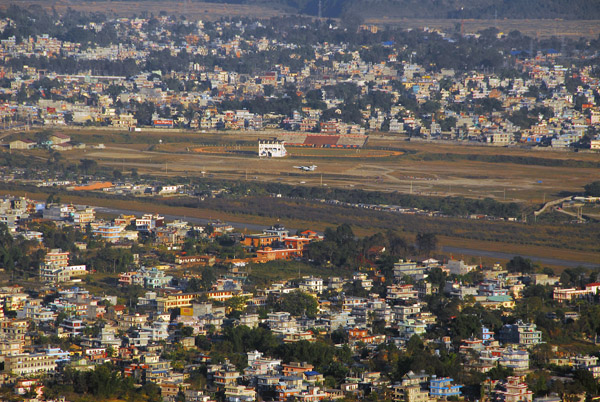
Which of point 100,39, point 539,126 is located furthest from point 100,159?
point 100,39

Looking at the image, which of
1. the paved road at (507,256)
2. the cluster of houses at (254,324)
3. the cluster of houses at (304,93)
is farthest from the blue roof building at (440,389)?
the cluster of houses at (304,93)

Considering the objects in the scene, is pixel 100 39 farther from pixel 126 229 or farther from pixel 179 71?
pixel 126 229

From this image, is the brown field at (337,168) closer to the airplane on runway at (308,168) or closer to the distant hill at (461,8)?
the airplane on runway at (308,168)

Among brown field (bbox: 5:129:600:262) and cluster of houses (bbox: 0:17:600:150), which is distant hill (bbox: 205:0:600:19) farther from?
brown field (bbox: 5:129:600:262)

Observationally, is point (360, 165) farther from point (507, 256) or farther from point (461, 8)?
point (461, 8)

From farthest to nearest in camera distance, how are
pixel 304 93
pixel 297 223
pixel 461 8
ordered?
pixel 461 8 → pixel 304 93 → pixel 297 223

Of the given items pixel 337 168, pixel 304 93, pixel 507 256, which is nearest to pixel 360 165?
pixel 337 168

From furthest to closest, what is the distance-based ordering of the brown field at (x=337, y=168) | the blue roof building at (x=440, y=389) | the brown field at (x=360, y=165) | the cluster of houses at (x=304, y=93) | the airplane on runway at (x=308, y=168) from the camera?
the cluster of houses at (x=304, y=93)
the airplane on runway at (x=308, y=168)
the brown field at (x=360, y=165)
the brown field at (x=337, y=168)
the blue roof building at (x=440, y=389)
